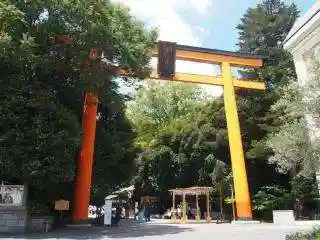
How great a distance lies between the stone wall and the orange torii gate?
140 inches

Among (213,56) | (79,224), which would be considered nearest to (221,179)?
(213,56)

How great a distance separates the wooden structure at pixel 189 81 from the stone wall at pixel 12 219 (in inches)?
140

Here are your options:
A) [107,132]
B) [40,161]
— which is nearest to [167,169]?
[107,132]

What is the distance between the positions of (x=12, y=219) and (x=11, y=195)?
3.30ft

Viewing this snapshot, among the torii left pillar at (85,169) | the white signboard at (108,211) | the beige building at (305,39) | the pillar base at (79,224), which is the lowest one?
the pillar base at (79,224)

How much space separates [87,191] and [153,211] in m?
13.5

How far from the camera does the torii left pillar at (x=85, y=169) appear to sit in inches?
757

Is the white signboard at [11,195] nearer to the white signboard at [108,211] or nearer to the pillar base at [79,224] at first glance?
the pillar base at [79,224]

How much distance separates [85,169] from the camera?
766 inches

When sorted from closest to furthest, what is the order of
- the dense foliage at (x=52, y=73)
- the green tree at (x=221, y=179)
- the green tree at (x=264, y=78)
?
the dense foliage at (x=52, y=73)
the green tree at (x=264, y=78)
the green tree at (x=221, y=179)

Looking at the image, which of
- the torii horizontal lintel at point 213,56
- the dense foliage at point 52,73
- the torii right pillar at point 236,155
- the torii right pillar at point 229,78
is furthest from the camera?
the torii horizontal lintel at point 213,56

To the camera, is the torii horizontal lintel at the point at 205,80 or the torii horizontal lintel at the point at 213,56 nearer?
the torii horizontal lintel at the point at 205,80

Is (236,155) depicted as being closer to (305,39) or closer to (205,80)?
(205,80)

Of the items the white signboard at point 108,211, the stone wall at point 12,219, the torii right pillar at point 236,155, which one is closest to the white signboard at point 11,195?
the stone wall at point 12,219
